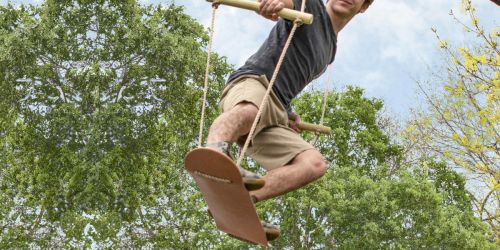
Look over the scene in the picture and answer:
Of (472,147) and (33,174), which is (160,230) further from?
(472,147)

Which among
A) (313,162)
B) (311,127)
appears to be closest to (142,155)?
(311,127)

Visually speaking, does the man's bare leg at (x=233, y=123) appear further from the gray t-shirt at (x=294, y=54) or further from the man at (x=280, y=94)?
the gray t-shirt at (x=294, y=54)

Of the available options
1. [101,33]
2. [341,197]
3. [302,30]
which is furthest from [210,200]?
[101,33]

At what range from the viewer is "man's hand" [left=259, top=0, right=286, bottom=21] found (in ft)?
12.6

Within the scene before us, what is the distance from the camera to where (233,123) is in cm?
381

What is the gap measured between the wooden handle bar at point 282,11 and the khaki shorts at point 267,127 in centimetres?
40

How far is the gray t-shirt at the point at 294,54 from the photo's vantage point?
412 cm

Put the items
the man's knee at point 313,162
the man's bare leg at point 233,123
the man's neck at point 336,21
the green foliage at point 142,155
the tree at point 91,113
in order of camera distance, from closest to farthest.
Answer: the man's bare leg at point 233,123
the man's knee at point 313,162
the man's neck at point 336,21
the green foliage at point 142,155
the tree at point 91,113

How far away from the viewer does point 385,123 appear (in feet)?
67.0

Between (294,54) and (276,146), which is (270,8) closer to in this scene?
(294,54)

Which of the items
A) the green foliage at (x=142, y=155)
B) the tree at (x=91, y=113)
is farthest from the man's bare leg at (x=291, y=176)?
the tree at (x=91, y=113)

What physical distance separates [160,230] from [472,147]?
401 inches

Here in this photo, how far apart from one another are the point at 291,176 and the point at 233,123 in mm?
454

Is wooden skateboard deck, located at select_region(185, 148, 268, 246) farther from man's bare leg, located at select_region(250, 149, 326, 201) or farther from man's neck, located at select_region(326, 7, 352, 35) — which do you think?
man's neck, located at select_region(326, 7, 352, 35)
